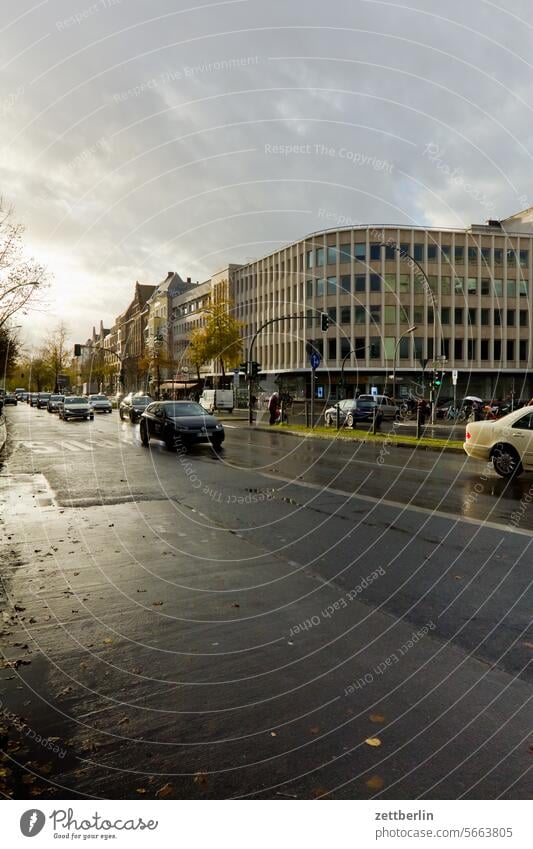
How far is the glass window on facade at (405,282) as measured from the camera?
61.8 meters

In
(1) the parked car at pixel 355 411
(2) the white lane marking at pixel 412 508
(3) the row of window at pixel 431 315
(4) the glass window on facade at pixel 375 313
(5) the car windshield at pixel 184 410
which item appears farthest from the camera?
(4) the glass window on facade at pixel 375 313

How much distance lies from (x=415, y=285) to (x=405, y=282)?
111cm

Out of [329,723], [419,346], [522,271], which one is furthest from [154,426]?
[522,271]

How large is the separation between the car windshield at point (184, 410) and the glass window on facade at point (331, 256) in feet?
155

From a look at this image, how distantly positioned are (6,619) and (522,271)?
7064cm

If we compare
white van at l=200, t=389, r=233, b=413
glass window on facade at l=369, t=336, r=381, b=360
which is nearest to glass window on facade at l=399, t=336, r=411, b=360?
glass window on facade at l=369, t=336, r=381, b=360

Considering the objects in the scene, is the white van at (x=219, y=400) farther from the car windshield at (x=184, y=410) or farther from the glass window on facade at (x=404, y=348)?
the car windshield at (x=184, y=410)

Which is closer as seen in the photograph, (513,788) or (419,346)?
(513,788)

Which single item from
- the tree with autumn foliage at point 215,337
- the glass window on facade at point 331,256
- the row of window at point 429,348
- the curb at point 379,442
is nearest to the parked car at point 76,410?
the curb at point 379,442

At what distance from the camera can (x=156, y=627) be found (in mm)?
4551

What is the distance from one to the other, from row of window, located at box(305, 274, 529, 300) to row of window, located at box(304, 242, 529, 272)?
1854mm

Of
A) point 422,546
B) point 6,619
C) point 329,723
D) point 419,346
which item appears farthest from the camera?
point 419,346
